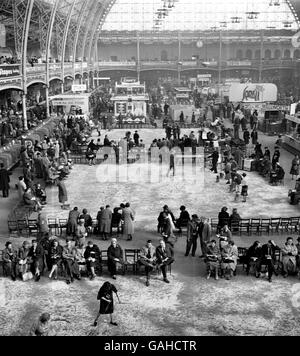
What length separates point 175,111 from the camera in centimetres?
3388

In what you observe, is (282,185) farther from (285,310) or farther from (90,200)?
(285,310)

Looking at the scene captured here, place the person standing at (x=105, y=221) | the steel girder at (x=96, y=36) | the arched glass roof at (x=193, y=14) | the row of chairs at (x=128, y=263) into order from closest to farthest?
the row of chairs at (x=128, y=263) → the person standing at (x=105, y=221) → the steel girder at (x=96, y=36) → the arched glass roof at (x=193, y=14)

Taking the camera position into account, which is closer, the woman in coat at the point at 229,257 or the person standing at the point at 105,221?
the woman in coat at the point at 229,257

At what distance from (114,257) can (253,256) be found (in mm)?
3045

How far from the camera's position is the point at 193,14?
2768 inches

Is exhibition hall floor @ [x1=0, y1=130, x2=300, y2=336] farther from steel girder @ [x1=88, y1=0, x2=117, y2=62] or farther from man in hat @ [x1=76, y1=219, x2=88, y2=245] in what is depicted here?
steel girder @ [x1=88, y1=0, x2=117, y2=62]

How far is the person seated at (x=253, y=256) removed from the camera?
33.1 feet

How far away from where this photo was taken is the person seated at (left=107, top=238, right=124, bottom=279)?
32.8 ft

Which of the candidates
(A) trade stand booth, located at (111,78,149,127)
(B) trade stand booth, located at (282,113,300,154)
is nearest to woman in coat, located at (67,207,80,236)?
(B) trade stand booth, located at (282,113,300,154)

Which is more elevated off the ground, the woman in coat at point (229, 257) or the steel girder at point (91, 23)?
the steel girder at point (91, 23)

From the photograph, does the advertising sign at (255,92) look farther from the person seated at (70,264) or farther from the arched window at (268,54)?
the arched window at (268,54)

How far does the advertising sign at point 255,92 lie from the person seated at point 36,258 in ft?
84.4

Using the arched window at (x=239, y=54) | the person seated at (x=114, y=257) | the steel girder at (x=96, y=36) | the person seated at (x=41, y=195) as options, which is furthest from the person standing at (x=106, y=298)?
the arched window at (x=239, y=54)

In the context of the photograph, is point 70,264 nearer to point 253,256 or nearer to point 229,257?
point 229,257
